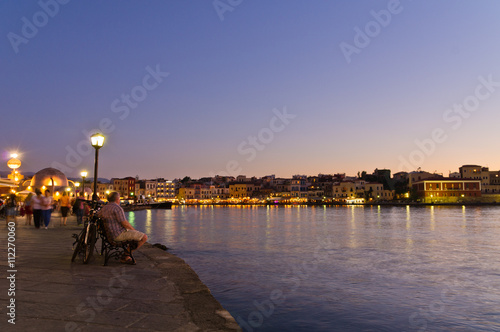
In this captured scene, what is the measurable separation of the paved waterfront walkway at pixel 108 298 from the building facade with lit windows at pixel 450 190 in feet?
497

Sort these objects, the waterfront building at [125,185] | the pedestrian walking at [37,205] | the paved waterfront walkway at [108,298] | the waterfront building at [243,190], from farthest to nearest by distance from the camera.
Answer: the waterfront building at [243,190] → the waterfront building at [125,185] → the pedestrian walking at [37,205] → the paved waterfront walkway at [108,298]

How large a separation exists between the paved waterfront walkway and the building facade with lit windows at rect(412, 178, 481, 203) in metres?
152

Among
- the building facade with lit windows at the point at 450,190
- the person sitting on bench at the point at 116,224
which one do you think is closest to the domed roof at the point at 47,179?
the person sitting on bench at the point at 116,224

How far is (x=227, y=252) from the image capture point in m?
19.2

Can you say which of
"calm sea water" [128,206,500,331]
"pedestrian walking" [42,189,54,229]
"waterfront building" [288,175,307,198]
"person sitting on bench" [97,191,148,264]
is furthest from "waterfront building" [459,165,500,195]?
"person sitting on bench" [97,191,148,264]

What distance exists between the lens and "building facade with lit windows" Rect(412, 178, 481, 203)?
143875 mm

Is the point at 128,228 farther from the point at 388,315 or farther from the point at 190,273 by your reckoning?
the point at 388,315

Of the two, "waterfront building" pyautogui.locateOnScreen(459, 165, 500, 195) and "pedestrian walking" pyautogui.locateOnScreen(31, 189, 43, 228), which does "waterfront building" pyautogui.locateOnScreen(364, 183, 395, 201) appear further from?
"pedestrian walking" pyautogui.locateOnScreen(31, 189, 43, 228)

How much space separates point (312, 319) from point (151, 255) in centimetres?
451

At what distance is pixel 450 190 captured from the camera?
472ft

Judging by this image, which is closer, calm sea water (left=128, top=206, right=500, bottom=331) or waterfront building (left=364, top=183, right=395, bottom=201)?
calm sea water (left=128, top=206, right=500, bottom=331)

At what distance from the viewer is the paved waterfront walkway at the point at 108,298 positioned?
4707 mm

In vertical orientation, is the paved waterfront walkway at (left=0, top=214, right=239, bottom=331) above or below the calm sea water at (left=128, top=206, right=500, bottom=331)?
above

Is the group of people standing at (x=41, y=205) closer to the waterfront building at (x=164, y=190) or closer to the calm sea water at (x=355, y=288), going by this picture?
the calm sea water at (x=355, y=288)
